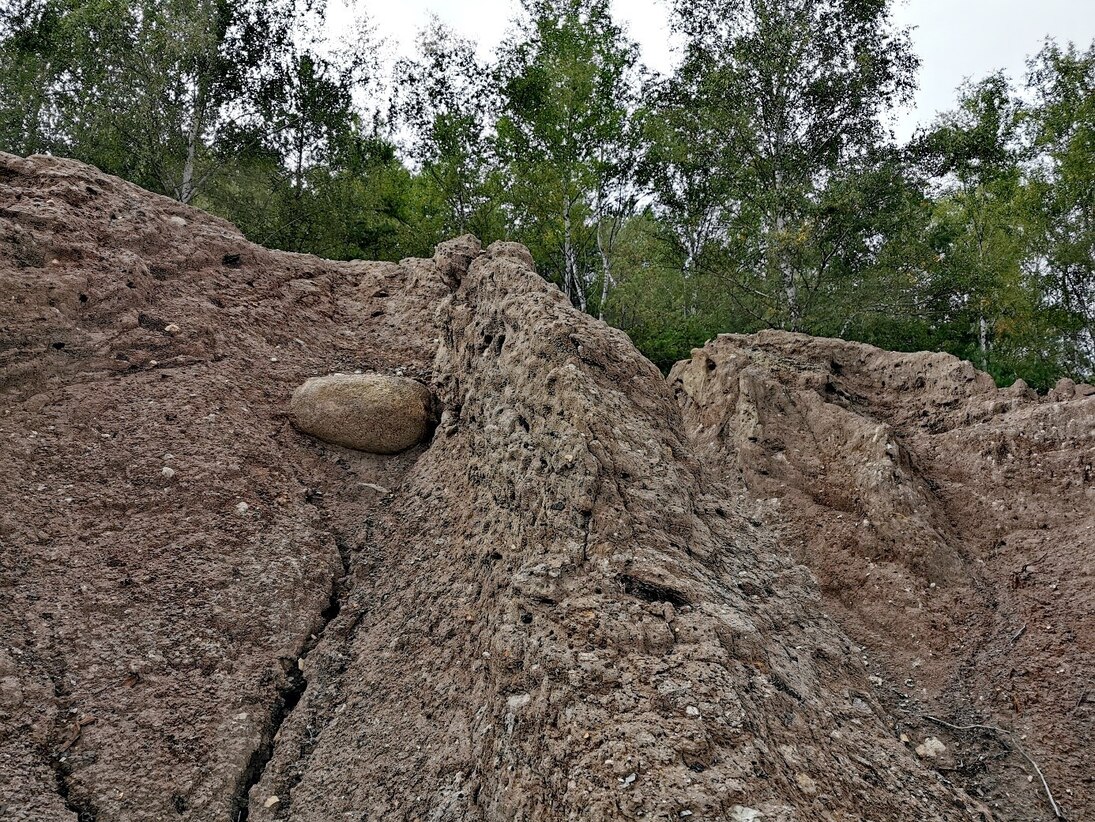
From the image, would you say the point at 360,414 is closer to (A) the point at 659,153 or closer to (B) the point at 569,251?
(B) the point at 569,251

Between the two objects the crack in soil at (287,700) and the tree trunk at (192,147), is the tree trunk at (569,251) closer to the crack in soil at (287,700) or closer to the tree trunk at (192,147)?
the tree trunk at (192,147)

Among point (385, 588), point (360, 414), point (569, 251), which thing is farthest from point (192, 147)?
point (385, 588)

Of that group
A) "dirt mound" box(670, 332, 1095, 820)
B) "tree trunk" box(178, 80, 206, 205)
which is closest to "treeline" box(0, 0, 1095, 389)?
"tree trunk" box(178, 80, 206, 205)

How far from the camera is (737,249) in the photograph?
17.7m

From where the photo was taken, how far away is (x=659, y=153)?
21.4 meters

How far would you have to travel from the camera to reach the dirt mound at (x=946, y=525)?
189 inches

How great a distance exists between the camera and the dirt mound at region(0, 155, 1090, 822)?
9.52 feet

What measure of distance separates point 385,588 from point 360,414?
64.9 inches

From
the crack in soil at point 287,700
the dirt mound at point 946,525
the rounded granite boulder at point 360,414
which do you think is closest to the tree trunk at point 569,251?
the dirt mound at point 946,525

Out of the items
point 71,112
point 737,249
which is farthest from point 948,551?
point 71,112

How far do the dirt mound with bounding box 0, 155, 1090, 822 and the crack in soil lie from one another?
15mm

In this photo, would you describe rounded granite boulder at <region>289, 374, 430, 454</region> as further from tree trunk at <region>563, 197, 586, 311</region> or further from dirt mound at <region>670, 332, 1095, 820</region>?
tree trunk at <region>563, 197, 586, 311</region>

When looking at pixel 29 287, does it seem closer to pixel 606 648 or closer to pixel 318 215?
pixel 606 648

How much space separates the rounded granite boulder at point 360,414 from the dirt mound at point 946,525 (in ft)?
10.7
